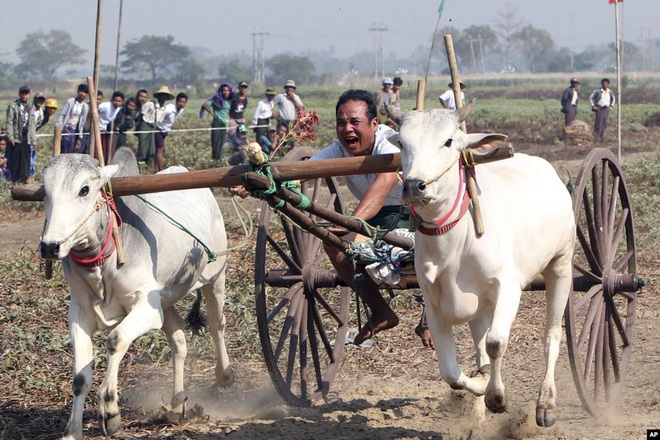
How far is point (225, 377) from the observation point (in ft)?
22.6

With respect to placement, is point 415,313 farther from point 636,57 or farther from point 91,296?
point 636,57

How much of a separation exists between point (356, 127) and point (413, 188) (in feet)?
4.90

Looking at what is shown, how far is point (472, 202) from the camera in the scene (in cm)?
504

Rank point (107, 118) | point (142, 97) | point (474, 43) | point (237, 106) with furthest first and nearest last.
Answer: point (474, 43)
point (237, 106)
point (142, 97)
point (107, 118)

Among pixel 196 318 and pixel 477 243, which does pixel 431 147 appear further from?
pixel 196 318

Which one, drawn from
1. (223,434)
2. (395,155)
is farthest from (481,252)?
(223,434)

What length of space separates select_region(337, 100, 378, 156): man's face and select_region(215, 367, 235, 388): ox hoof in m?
1.79

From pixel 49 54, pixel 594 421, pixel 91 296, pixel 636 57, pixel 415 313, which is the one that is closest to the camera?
pixel 91 296

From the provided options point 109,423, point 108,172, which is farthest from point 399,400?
point 108,172

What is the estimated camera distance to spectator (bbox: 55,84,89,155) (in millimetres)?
16578

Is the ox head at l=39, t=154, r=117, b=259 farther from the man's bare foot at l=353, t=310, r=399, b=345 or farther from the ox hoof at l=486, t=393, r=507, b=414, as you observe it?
→ the ox hoof at l=486, t=393, r=507, b=414

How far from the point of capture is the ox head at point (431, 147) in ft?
15.0

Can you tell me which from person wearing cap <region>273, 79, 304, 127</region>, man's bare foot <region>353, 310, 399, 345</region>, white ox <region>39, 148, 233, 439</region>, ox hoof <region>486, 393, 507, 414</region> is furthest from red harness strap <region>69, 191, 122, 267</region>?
person wearing cap <region>273, 79, 304, 127</region>

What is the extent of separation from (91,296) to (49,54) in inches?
5694
